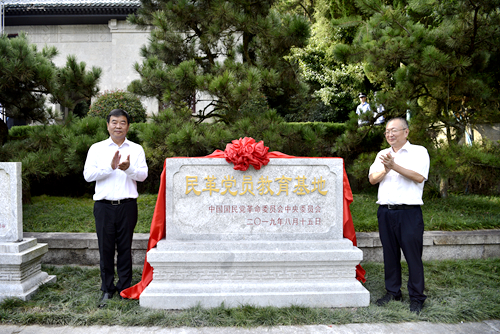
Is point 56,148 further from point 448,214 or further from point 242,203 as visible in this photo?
→ point 448,214

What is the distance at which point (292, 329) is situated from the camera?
2490mm

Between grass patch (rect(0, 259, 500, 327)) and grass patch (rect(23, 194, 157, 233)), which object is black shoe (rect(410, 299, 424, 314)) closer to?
grass patch (rect(0, 259, 500, 327))

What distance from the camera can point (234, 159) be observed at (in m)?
2.85

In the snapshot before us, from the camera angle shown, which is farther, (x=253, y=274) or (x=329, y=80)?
(x=329, y=80)

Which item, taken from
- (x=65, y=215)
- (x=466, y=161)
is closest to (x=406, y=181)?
(x=466, y=161)

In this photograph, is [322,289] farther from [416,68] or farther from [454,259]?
[416,68]

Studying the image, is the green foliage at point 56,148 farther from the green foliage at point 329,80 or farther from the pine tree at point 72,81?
the green foliage at point 329,80

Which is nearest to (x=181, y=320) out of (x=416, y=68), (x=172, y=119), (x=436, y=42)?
(x=172, y=119)

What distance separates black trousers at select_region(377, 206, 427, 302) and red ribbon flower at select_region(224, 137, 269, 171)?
1.08 meters

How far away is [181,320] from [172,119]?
2.26 m

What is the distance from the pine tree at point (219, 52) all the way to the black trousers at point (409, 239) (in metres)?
1.94

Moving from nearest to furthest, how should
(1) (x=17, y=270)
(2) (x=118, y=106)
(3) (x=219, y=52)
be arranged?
(1) (x=17, y=270) < (3) (x=219, y=52) < (2) (x=118, y=106)

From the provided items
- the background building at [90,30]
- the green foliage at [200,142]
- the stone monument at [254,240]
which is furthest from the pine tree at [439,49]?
the background building at [90,30]

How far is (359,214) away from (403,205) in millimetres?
1895
